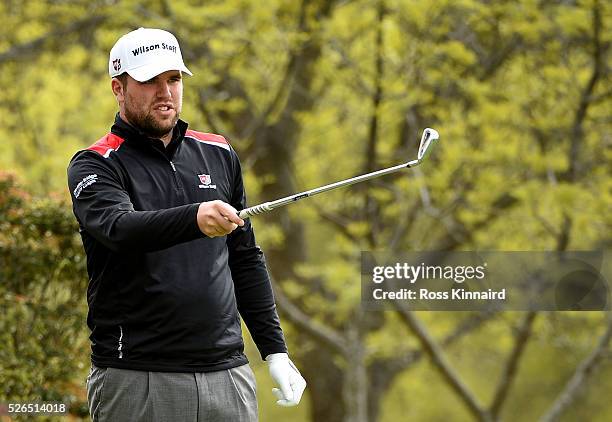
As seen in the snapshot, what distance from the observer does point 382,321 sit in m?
12.3

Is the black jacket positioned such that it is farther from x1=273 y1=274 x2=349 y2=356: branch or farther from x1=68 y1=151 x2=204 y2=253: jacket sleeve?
x1=273 y1=274 x2=349 y2=356: branch

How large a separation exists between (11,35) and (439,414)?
1499cm

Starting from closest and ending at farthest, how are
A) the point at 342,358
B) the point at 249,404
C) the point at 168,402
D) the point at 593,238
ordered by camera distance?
the point at 168,402 → the point at 249,404 → the point at 593,238 → the point at 342,358

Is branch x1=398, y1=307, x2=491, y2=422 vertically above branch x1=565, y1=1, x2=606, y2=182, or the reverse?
branch x1=565, y1=1, x2=606, y2=182

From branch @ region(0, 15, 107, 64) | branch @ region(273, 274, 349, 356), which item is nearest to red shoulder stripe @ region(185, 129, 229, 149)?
branch @ region(273, 274, 349, 356)

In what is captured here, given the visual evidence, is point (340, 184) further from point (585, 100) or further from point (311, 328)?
point (311, 328)

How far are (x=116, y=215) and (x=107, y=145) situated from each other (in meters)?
0.36

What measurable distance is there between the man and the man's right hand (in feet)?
0.37

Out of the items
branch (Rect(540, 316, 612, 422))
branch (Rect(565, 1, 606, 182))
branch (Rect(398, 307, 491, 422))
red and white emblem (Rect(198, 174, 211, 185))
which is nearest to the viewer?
red and white emblem (Rect(198, 174, 211, 185))

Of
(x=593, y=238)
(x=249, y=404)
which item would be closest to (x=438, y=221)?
(x=593, y=238)

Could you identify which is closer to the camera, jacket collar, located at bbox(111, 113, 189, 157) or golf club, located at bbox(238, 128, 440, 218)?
golf club, located at bbox(238, 128, 440, 218)

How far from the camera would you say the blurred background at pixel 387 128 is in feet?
29.9

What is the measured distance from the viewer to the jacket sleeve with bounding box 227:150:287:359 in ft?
11.2

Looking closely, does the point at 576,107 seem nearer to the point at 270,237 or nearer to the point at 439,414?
the point at 270,237
